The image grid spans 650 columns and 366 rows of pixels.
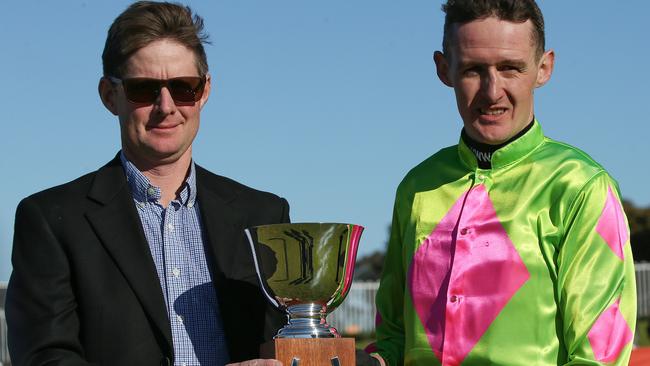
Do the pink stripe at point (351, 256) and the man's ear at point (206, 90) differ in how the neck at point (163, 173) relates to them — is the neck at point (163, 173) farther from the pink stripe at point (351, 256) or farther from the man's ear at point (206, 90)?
the pink stripe at point (351, 256)

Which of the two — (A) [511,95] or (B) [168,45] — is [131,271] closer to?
(B) [168,45]

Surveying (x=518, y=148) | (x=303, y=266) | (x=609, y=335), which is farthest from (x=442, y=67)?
(x=609, y=335)

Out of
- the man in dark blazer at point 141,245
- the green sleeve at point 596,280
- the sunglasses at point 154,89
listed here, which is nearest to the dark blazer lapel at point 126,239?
the man in dark blazer at point 141,245

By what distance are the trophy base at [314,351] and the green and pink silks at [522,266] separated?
37cm

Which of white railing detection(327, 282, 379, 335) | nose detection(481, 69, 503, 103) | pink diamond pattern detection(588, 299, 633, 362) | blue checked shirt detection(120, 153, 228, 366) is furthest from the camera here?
white railing detection(327, 282, 379, 335)

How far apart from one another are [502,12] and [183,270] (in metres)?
1.62

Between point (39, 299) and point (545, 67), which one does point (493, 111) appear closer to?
point (545, 67)

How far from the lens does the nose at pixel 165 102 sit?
452cm

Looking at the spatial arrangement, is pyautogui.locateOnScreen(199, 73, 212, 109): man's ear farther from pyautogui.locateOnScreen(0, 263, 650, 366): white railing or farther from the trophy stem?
pyautogui.locateOnScreen(0, 263, 650, 366): white railing

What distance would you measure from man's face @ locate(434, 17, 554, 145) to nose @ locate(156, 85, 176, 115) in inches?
44.6

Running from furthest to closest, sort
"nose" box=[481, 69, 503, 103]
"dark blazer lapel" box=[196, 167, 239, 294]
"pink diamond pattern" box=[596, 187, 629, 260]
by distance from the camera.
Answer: "dark blazer lapel" box=[196, 167, 239, 294]
"nose" box=[481, 69, 503, 103]
"pink diamond pattern" box=[596, 187, 629, 260]

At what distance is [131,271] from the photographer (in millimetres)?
4461

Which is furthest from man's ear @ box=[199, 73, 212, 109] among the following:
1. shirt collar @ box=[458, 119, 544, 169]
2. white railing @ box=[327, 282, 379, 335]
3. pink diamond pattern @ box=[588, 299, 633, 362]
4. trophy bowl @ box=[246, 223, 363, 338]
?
white railing @ box=[327, 282, 379, 335]

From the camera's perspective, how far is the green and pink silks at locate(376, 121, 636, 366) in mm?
4227
